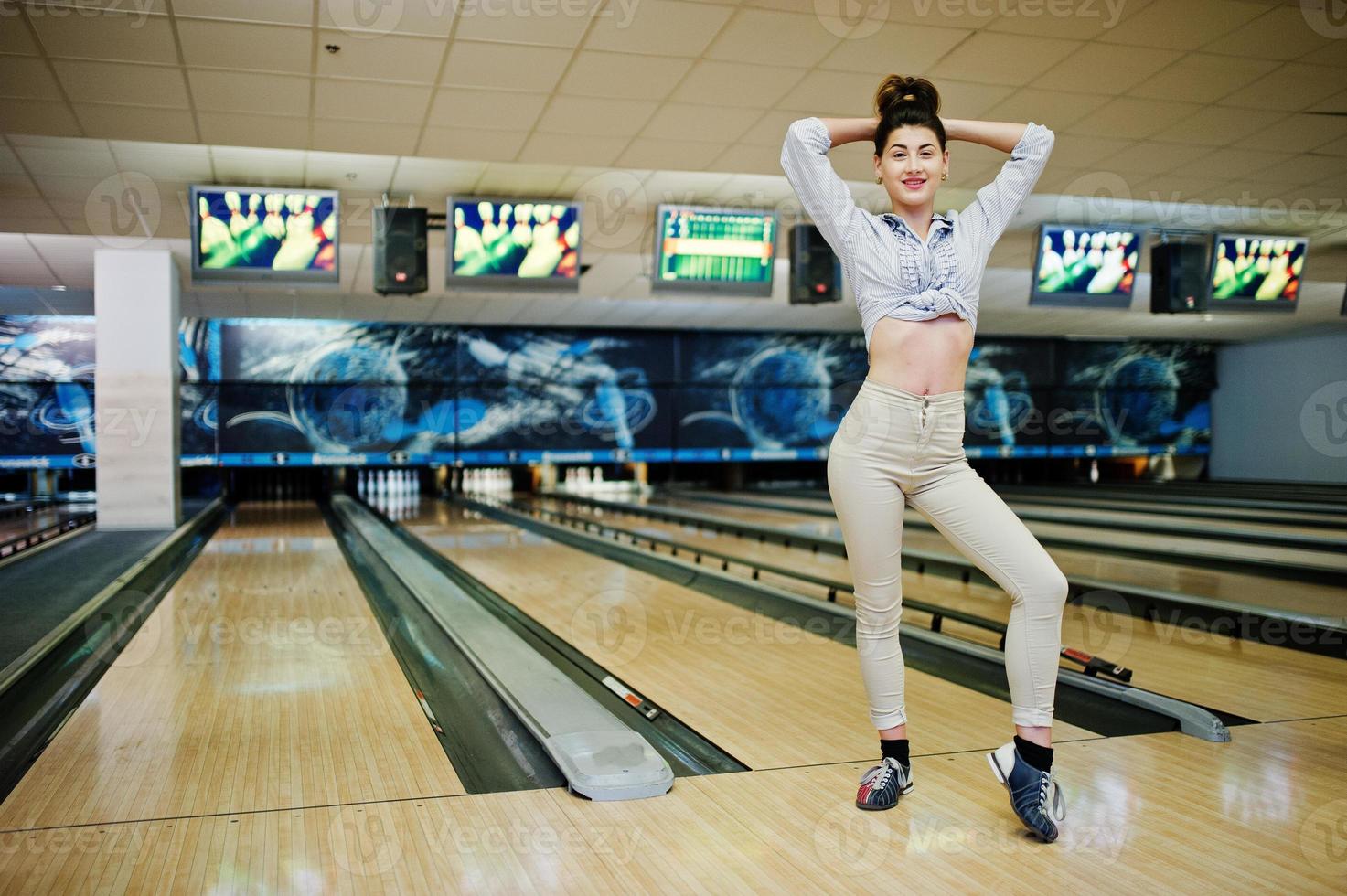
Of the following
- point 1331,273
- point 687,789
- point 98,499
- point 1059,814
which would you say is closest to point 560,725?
point 687,789

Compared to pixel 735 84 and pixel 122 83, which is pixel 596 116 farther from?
pixel 122 83

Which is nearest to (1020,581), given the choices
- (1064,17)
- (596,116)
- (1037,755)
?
(1037,755)

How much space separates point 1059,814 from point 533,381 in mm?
10916

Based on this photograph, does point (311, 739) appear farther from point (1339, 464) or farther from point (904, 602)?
point (1339, 464)

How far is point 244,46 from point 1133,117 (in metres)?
3.83

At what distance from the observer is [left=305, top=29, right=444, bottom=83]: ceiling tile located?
3770 millimetres

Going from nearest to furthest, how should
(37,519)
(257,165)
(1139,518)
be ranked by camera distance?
1. (257,165)
2. (1139,518)
3. (37,519)

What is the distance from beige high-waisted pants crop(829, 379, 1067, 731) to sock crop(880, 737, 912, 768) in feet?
0.56

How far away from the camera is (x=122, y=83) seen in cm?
407

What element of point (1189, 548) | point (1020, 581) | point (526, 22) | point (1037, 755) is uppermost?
point (526, 22)

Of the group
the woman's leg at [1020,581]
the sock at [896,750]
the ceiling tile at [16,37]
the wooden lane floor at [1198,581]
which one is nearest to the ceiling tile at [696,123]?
the ceiling tile at [16,37]

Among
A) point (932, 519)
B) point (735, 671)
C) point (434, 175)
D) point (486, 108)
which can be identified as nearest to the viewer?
point (932, 519)

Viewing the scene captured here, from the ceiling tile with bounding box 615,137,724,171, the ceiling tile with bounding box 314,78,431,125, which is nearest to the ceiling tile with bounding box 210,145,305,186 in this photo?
the ceiling tile with bounding box 314,78,431,125

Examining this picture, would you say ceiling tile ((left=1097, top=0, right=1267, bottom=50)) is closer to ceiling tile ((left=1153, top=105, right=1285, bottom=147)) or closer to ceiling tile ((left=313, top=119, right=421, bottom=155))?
ceiling tile ((left=1153, top=105, right=1285, bottom=147))
